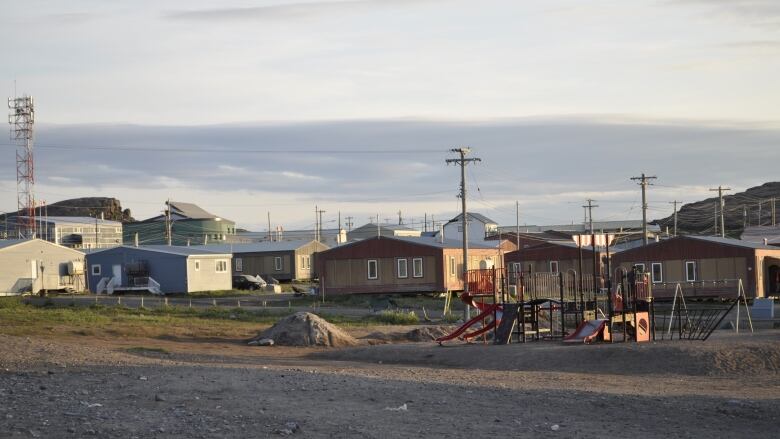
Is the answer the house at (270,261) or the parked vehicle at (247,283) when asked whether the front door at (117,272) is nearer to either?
the parked vehicle at (247,283)

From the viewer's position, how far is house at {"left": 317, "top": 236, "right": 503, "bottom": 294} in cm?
6744

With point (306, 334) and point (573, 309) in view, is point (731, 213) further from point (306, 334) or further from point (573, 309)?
point (306, 334)

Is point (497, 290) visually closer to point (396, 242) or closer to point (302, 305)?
point (302, 305)

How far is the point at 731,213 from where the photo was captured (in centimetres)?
17800

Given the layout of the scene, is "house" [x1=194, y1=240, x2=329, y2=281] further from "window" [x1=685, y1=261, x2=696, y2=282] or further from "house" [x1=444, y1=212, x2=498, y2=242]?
"window" [x1=685, y1=261, x2=696, y2=282]

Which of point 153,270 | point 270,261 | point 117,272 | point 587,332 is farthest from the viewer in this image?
point 270,261

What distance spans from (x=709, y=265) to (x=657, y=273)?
3206mm

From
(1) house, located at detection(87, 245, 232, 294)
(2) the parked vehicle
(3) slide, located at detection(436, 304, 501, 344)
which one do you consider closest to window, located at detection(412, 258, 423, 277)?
(1) house, located at detection(87, 245, 232, 294)

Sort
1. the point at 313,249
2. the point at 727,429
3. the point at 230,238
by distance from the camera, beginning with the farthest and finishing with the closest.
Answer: the point at 230,238, the point at 313,249, the point at 727,429

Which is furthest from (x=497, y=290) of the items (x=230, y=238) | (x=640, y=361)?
(x=230, y=238)

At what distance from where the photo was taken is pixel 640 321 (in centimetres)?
3162

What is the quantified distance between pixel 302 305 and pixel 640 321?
Answer: 102ft

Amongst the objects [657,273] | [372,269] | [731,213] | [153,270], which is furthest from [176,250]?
[731,213]

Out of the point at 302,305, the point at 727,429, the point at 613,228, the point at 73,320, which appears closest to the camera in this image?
the point at 727,429
